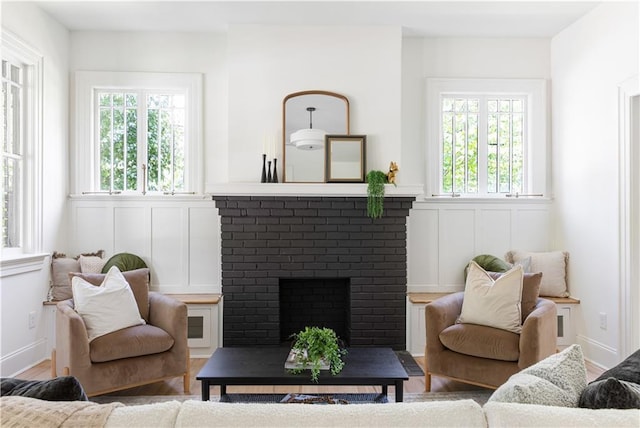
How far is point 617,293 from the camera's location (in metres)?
3.51

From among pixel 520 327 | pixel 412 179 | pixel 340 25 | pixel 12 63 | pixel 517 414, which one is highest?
pixel 340 25

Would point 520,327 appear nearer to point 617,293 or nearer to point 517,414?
point 617,293

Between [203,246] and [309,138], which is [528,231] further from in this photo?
[203,246]

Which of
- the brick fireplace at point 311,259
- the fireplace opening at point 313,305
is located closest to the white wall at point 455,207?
the brick fireplace at point 311,259

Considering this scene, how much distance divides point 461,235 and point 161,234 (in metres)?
2.78

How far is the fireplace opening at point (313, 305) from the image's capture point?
4.24 metres

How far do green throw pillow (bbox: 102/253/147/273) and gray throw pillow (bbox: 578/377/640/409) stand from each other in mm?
3696

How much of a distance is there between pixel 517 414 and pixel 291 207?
306 cm

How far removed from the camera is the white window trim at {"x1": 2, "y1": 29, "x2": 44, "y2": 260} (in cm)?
372

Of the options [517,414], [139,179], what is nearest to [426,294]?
[139,179]

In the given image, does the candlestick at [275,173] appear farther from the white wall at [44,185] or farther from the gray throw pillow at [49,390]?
the gray throw pillow at [49,390]

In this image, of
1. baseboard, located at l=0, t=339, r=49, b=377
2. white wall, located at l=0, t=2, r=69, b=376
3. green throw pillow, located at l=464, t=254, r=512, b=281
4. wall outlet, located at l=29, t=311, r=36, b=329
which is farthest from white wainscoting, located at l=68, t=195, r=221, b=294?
green throw pillow, located at l=464, t=254, r=512, b=281

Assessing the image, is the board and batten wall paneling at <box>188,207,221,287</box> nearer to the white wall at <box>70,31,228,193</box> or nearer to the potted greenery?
the white wall at <box>70,31,228,193</box>

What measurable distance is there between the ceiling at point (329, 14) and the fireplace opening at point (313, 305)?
2.28 m
